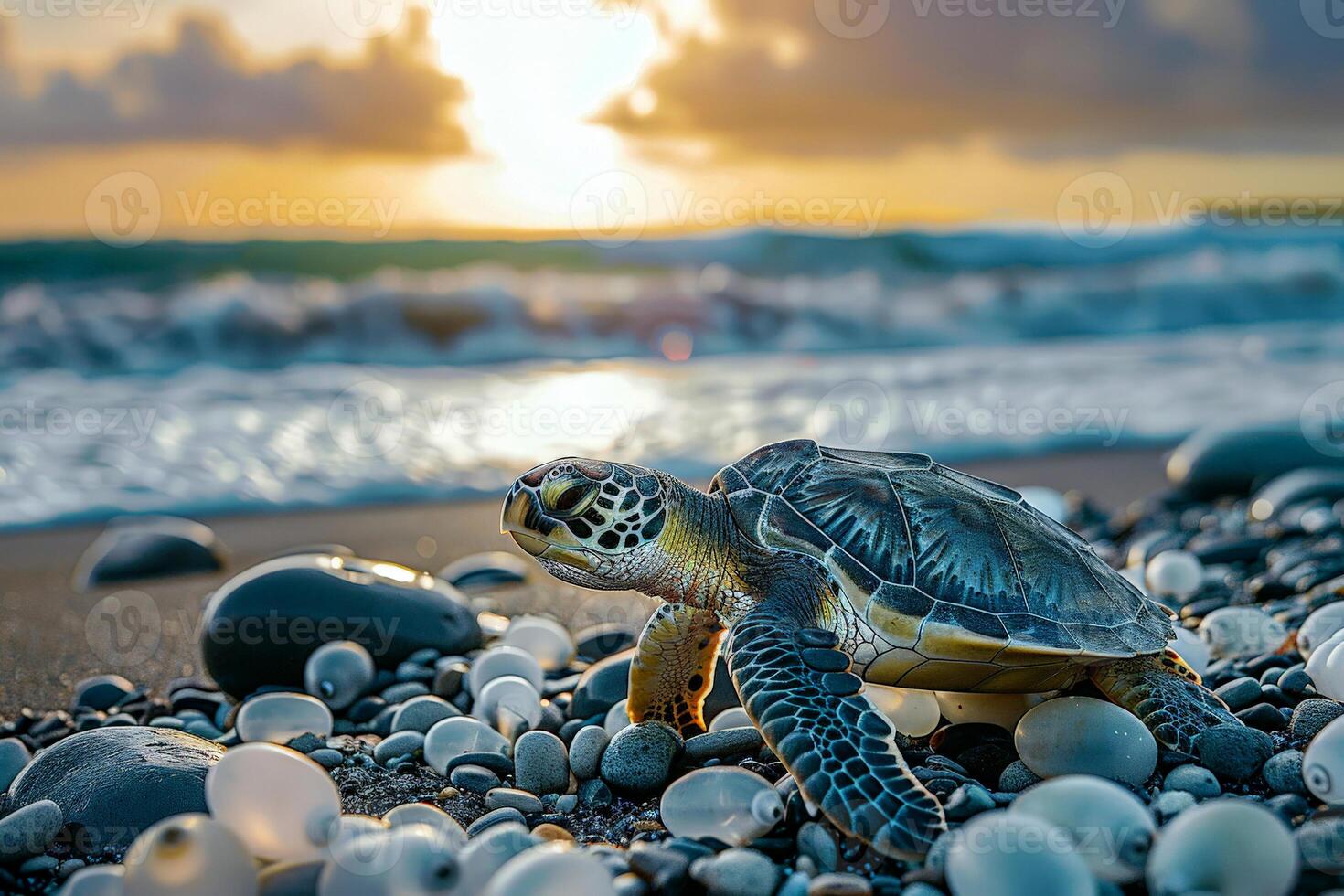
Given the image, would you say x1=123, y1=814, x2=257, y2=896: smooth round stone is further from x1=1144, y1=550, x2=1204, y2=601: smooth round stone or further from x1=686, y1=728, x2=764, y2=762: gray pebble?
x1=1144, y1=550, x2=1204, y2=601: smooth round stone

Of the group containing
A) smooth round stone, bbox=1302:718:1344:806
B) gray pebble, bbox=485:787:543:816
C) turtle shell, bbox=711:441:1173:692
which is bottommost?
gray pebble, bbox=485:787:543:816

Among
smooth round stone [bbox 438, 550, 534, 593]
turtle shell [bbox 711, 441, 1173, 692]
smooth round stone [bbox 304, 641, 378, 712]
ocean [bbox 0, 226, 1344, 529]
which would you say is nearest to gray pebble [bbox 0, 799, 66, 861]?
smooth round stone [bbox 304, 641, 378, 712]

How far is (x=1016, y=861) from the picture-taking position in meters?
1.94

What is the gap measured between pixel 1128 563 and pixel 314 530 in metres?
5.16

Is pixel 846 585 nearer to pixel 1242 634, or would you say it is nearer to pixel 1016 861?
pixel 1016 861

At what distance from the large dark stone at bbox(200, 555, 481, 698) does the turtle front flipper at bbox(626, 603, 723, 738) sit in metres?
1.54

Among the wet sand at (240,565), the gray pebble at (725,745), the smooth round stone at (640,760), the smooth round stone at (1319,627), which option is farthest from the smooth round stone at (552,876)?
the wet sand at (240,565)

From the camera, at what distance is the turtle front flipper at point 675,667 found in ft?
10.3

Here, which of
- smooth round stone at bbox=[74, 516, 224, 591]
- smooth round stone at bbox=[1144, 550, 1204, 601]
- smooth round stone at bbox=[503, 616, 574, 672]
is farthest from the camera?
smooth round stone at bbox=[74, 516, 224, 591]

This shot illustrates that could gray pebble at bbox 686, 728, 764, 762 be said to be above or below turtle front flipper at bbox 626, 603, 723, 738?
below

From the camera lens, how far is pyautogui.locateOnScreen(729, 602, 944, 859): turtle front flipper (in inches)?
89.7

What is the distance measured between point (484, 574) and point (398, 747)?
264 cm

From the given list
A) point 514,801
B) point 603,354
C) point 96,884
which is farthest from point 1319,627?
point 603,354

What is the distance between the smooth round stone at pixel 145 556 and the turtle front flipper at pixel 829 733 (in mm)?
4469
